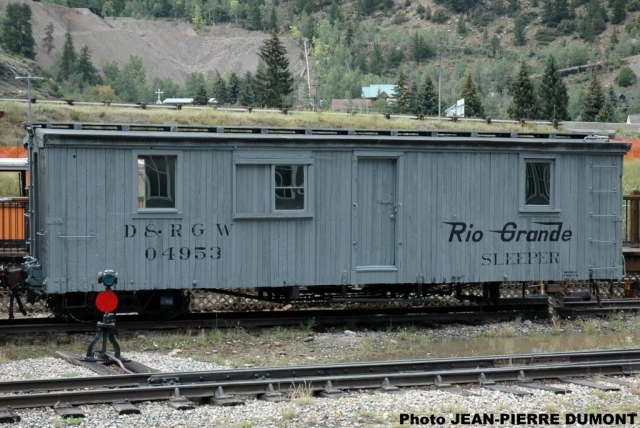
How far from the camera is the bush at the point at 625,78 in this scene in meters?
137

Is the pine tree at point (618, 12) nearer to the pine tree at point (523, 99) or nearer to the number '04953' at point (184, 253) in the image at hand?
the pine tree at point (523, 99)

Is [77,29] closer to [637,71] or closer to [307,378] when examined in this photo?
[637,71]

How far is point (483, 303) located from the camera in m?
17.4

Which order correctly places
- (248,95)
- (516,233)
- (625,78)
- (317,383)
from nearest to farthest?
(317,383), (516,233), (248,95), (625,78)

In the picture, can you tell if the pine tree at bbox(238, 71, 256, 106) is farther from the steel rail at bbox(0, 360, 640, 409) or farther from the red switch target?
the steel rail at bbox(0, 360, 640, 409)

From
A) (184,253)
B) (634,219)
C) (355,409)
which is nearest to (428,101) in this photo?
(634,219)

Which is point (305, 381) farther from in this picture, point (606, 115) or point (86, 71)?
point (86, 71)

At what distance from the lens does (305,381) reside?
33.4 feet

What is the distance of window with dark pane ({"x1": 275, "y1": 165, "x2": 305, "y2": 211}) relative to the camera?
612 inches

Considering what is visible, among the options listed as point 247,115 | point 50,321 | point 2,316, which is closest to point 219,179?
point 50,321

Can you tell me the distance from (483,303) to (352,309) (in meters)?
2.53

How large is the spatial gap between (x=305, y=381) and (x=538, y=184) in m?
8.32

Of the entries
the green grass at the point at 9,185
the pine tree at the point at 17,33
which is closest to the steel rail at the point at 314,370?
the green grass at the point at 9,185

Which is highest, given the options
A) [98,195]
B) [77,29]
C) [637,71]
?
[77,29]
